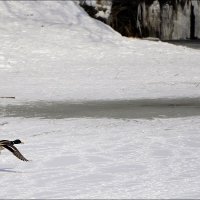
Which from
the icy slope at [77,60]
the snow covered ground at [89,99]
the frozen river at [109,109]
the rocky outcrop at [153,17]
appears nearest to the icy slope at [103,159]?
the snow covered ground at [89,99]

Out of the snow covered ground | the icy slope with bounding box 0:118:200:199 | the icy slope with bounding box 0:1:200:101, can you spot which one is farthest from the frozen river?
the icy slope with bounding box 0:1:200:101

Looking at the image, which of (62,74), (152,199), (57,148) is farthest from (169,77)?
(152,199)

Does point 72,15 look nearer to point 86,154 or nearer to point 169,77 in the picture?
point 169,77

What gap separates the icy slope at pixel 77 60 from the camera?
1384cm

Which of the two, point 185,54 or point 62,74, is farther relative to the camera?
point 185,54

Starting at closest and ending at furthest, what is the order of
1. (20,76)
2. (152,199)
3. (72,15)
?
(152,199)
(20,76)
(72,15)

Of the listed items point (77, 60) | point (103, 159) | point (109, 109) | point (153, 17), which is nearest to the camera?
point (103, 159)

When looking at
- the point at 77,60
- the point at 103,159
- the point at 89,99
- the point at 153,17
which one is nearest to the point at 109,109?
the point at 89,99

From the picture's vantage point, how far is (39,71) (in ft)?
53.7

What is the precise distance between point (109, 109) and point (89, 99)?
1.33 m

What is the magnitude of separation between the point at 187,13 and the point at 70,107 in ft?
37.1

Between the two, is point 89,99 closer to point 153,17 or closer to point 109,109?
point 109,109

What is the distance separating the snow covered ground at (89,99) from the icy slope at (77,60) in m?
0.02

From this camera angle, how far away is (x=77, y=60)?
57.6 feet
